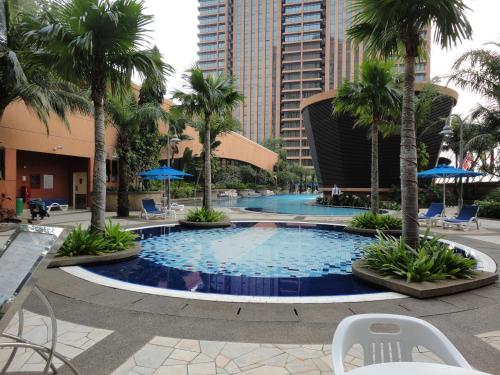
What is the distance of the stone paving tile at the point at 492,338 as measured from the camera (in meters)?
3.26

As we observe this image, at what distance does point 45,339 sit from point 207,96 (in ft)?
34.4

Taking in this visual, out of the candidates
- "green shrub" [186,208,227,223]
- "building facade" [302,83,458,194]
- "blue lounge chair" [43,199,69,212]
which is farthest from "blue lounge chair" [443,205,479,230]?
"blue lounge chair" [43,199,69,212]

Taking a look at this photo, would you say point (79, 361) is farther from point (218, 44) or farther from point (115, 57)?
point (218, 44)

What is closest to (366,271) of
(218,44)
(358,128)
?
(358,128)

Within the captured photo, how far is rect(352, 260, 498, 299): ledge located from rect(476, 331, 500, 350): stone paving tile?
1.18 m

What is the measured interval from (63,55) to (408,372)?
793 cm

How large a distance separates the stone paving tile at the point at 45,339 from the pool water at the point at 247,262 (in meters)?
2.08

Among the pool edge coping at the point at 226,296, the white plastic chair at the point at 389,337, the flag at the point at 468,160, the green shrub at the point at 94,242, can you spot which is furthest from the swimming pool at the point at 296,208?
the white plastic chair at the point at 389,337

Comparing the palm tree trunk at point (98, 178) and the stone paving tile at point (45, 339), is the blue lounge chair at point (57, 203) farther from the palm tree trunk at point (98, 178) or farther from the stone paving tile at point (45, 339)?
the stone paving tile at point (45, 339)

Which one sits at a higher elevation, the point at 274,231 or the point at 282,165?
the point at 282,165

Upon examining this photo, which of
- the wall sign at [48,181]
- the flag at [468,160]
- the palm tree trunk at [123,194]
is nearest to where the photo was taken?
the palm tree trunk at [123,194]

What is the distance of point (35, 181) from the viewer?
18.1m

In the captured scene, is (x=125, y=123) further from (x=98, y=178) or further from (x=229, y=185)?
(x=229, y=185)

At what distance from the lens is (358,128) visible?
86.5ft
